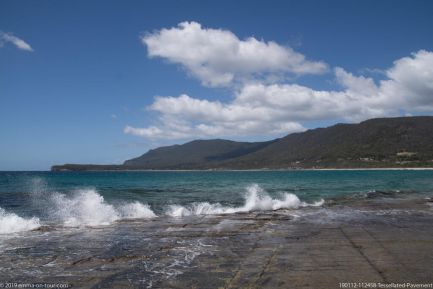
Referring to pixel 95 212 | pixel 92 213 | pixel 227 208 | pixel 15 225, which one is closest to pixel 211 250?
pixel 15 225

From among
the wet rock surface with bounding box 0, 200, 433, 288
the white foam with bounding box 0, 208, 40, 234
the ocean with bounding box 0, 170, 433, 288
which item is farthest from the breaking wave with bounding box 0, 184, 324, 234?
the wet rock surface with bounding box 0, 200, 433, 288

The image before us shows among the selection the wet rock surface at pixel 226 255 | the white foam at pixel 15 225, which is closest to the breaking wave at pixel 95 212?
the white foam at pixel 15 225

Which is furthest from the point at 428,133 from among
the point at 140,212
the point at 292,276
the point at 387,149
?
the point at 292,276

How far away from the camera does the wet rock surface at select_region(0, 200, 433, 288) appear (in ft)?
29.3

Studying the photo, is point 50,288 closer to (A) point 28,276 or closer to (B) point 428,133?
(A) point 28,276

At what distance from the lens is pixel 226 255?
11422 mm

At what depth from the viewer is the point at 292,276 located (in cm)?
897

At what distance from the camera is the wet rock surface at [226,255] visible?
893 cm

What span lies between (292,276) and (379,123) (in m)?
208

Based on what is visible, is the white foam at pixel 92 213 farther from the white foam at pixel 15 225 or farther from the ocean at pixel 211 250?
the white foam at pixel 15 225

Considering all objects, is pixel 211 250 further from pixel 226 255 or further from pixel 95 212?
pixel 95 212

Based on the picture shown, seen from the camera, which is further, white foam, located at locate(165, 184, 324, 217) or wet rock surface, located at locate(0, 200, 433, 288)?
white foam, located at locate(165, 184, 324, 217)

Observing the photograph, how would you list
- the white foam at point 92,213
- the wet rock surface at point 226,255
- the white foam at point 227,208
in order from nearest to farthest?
the wet rock surface at point 226,255 → the white foam at point 92,213 → the white foam at point 227,208

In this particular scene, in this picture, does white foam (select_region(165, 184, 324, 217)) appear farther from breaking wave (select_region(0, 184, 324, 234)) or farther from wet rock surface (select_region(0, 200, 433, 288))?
wet rock surface (select_region(0, 200, 433, 288))
